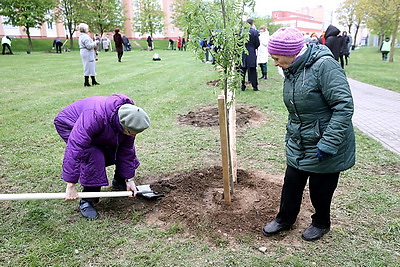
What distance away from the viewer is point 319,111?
2.36 metres

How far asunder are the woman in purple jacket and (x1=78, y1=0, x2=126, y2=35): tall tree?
123ft

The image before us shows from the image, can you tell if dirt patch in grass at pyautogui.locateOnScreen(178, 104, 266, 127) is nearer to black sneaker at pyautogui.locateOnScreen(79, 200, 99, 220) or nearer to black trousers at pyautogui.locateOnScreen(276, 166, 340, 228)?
black sneaker at pyautogui.locateOnScreen(79, 200, 99, 220)

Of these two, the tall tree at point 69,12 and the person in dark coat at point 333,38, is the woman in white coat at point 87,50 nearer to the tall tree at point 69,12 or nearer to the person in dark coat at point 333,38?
the person in dark coat at point 333,38

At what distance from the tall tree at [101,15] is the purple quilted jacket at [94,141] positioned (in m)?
37.4

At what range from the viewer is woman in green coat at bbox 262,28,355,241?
2.23m

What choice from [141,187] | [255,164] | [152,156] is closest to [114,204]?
[141,187]

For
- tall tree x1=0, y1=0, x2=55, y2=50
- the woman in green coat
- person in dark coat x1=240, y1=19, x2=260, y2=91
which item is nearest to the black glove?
the woman in green coat

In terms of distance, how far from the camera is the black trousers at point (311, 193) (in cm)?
259

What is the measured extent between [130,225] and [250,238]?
110cm

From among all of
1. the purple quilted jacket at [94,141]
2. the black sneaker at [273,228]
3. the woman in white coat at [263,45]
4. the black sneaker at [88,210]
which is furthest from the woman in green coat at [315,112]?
the woman in white coat at [263,45]

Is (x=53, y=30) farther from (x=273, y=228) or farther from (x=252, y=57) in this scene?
(x=273, y=228)

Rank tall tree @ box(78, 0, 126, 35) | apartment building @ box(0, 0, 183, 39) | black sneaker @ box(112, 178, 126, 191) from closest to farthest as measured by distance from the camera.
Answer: black sneaker @ box(112, 178, 126, 191)
apartment building @ box(0, 0, 183, 39)
tall tree @ box(78, 0, 126, 35)

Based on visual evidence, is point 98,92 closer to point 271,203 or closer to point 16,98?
point 16,98

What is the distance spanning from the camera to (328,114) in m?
2.36
